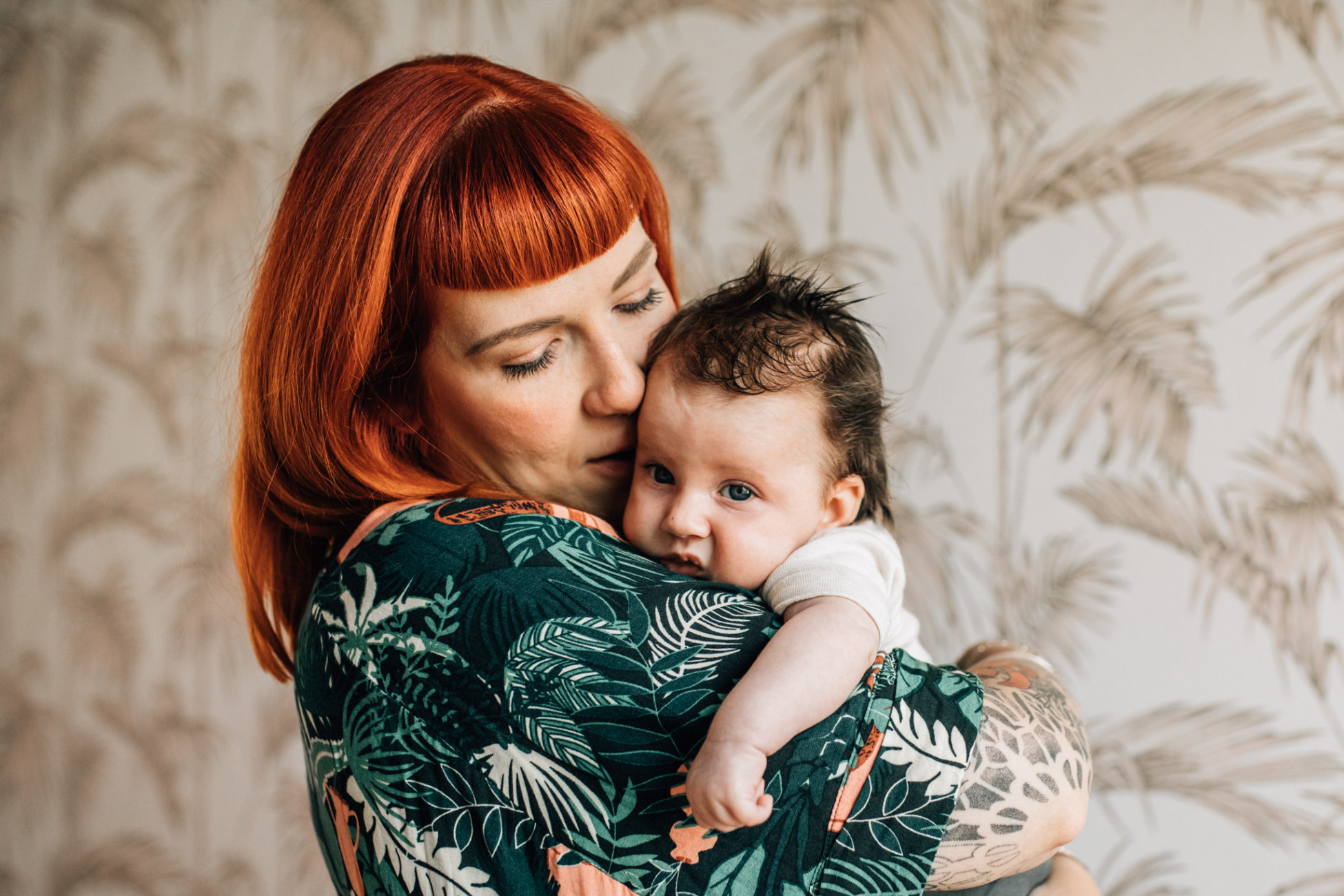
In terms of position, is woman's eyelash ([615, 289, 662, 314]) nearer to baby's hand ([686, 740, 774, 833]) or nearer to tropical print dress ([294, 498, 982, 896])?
tropical print dress ([294, 498, 982, 896])

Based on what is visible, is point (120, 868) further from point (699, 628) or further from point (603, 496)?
point (699, 628)

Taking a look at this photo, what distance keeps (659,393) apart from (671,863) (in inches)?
18.9

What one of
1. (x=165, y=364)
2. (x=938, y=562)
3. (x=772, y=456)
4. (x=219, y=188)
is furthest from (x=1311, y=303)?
(x=165, y=364)

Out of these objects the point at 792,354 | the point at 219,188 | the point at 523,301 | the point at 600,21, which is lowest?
the point at 792,354

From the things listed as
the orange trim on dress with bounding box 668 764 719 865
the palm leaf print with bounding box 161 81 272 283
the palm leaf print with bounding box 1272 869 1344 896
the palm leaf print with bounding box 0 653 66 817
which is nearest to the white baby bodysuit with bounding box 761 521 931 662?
the orange trim on dress with bounding box 668 764 719 865

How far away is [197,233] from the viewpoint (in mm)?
2314

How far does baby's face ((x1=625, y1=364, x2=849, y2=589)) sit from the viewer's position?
34.9 inches

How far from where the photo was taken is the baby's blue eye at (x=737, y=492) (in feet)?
2.98

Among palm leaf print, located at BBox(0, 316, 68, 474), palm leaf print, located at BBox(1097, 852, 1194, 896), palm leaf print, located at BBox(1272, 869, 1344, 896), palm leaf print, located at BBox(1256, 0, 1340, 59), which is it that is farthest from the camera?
palm leaf print, located at BBox(0, 316, 68, 474)

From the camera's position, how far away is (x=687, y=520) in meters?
0.88

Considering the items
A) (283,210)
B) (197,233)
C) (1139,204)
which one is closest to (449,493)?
(283,210)

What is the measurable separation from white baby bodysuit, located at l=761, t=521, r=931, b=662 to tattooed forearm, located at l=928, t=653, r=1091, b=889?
125mm

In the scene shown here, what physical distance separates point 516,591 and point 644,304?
17.9 inches

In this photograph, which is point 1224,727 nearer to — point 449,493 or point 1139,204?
point 1139,204
